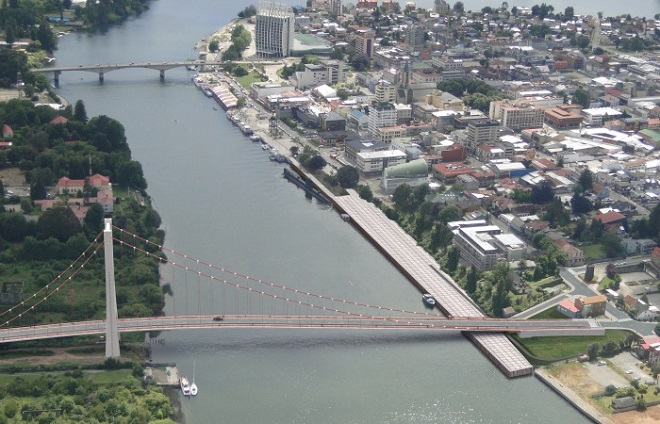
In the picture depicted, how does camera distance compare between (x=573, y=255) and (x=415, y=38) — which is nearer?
(x=573, y=255)

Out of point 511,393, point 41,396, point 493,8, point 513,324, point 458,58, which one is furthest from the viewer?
point 493,8

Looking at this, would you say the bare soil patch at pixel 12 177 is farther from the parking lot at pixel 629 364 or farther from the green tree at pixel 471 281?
the parking lot at pixel 629 364

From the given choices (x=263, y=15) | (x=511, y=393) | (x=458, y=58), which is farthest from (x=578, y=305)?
(x=263, y=15)

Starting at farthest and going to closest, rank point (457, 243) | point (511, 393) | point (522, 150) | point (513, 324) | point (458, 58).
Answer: point (458, 58) → point (522, 150) → point (457, 243) → point (513, 324) → point (511, 393)

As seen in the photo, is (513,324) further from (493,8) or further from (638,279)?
(493,8)

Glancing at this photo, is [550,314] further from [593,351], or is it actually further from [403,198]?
[403,198]

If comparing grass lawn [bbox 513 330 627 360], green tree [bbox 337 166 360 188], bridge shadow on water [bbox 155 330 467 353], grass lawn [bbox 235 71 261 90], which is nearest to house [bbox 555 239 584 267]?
grass lawn [bbox 513 330 627 360]

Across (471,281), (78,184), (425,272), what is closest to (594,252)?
(471,281)
